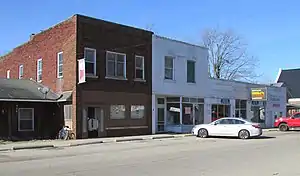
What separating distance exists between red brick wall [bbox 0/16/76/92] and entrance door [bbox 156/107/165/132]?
8.22 meters

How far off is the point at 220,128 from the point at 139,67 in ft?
24.6

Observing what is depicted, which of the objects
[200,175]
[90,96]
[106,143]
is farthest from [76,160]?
[90,96]

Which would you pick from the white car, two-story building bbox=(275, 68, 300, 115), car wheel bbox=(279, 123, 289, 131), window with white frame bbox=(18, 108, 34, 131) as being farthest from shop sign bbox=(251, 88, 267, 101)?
two-story building bbox=(275, 68, 300, 115)

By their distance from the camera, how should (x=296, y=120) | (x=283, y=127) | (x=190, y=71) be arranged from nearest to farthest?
(x=190, y=71) < (x=296, y=120) < (x=283, y=127)

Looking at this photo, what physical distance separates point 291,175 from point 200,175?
246cm

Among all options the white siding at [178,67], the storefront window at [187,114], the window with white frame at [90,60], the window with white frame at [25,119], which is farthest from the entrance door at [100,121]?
the storefront window at [187,114]

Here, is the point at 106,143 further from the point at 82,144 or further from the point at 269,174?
the point at 269,174

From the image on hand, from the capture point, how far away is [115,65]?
2811cm

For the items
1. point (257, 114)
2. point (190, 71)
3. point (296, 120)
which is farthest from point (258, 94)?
point (190, 71)

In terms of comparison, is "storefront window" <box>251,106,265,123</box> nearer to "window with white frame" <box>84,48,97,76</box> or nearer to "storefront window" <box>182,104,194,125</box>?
"storefront window" <box>182,104,194,125</box>

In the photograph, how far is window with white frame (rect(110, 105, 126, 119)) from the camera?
2752 cm

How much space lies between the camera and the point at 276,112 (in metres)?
46.8

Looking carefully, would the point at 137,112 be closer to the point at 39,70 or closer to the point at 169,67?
the point at 169,67

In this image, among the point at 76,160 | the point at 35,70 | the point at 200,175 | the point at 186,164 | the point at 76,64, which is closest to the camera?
the point at 200,175
